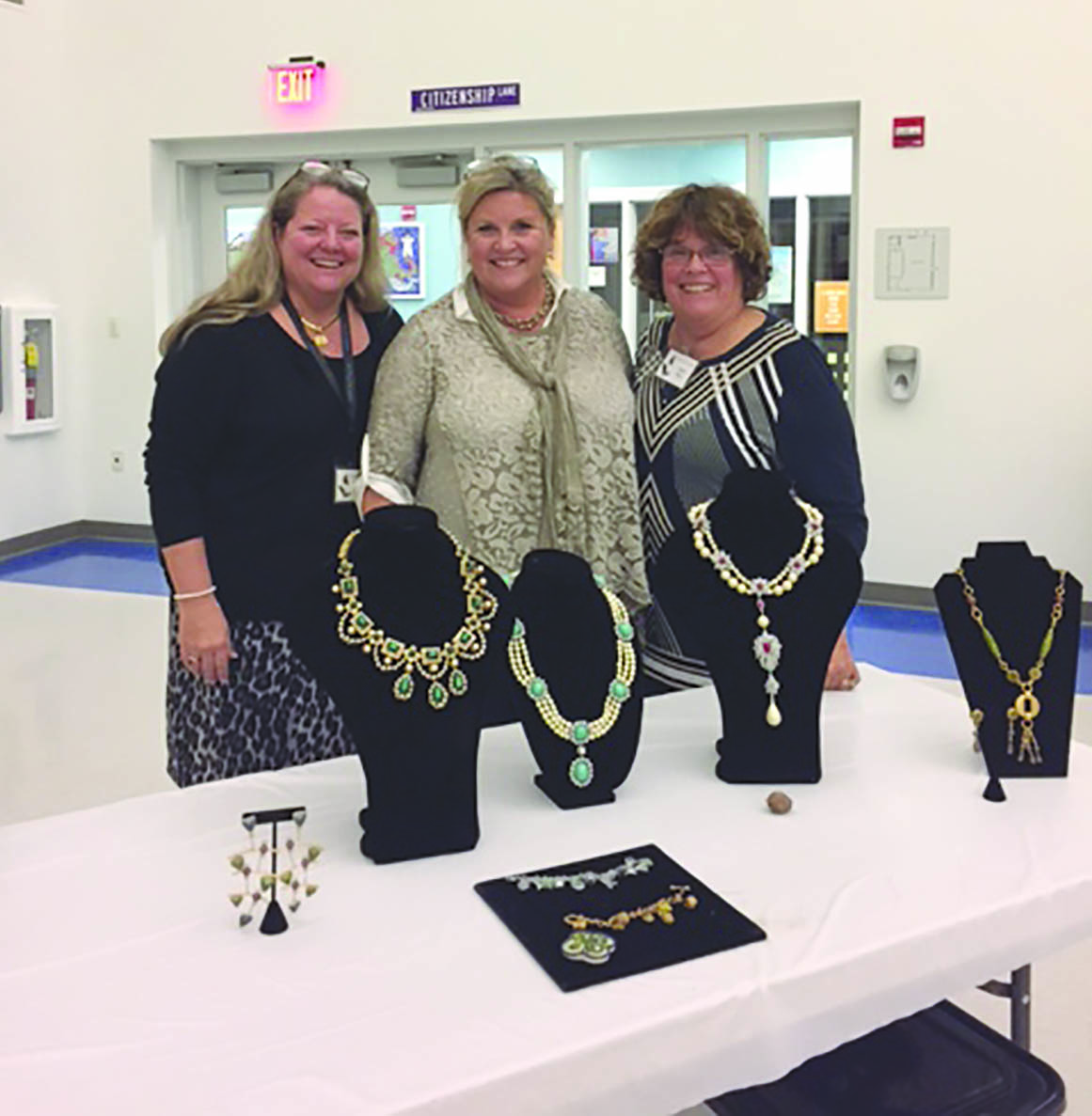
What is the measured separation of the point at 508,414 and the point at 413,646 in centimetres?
68

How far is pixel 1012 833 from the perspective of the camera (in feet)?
4.65

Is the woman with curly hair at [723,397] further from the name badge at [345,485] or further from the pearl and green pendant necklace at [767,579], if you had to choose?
the name badge at [345,485]

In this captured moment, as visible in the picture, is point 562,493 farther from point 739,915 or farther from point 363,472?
point 739,915

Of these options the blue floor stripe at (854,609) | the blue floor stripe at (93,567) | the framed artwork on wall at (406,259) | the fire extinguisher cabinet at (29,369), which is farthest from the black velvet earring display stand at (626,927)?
the fire extinguisher cabinet at (29,369)

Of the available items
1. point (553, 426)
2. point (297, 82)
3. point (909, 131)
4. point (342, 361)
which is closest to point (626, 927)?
point (553, 426)

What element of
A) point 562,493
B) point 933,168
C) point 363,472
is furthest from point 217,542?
point 933,168

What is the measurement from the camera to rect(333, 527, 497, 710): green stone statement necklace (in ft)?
4.41

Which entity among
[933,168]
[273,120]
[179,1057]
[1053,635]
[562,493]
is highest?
[273,120]

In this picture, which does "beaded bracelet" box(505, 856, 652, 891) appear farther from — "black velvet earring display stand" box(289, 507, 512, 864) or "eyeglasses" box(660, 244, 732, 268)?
"eyeglasses" box(660, 244, 732, 268)

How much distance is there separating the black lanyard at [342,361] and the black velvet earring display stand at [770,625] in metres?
0.71

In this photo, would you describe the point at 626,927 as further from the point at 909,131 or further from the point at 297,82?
the point at 297,82

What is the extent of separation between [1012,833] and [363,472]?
113cm

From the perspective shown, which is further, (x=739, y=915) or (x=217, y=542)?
(x=217, y=542)

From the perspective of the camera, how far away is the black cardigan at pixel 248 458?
1.96 meters
